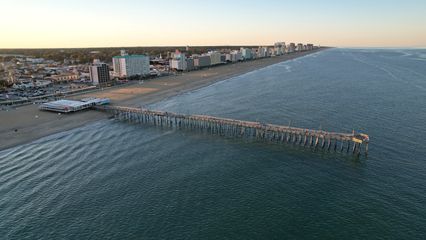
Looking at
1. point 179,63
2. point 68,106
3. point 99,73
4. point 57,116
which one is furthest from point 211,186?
point 179,63

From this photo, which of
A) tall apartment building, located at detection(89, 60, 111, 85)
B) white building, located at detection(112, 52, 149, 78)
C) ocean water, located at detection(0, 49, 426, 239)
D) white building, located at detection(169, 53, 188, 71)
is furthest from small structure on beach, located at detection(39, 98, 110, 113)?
white building, located at detection(169, 53, 188, 71)

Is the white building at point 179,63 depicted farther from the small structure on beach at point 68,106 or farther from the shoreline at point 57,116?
the small structure on beach at point 68,106

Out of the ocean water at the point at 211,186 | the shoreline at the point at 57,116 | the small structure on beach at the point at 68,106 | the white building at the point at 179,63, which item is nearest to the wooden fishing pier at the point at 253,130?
the ocean water at the point at 211,186

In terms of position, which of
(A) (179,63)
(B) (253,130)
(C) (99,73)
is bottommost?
(B) (253,130)

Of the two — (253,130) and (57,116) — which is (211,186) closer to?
(253,130)

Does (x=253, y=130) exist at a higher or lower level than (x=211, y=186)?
higher

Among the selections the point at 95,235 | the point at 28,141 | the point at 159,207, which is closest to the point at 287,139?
the point at 159,207
